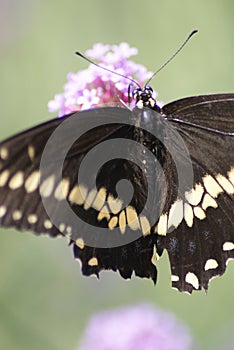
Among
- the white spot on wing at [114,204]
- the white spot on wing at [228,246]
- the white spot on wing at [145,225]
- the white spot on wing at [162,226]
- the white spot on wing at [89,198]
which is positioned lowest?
the white spot on wing at [228,246]

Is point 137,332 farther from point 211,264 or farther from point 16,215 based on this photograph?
point 16,215

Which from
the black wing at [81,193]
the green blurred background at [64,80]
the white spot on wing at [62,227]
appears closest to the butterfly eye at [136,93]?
the black wing at [81,193]

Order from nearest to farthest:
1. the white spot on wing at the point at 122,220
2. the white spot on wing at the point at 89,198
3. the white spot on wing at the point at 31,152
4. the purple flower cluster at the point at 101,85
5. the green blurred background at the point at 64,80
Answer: the white spot on wing at the point at 31,152 < the white spot on wing at the point at 89,198 < the white spot on wing at the point at 122,220 < the purple flower cluster at the point at 101,85 < the green blurred background at the point at 64,80

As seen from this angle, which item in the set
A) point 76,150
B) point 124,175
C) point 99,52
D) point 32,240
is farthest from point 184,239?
point 32,240

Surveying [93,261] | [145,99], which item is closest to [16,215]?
[93,261]

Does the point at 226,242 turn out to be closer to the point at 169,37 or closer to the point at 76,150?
the point at 76,150

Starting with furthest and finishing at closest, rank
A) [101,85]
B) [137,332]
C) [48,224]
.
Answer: [137,332] < [101,85] < [48,224]

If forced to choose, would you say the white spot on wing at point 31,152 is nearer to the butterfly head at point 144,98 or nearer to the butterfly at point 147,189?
the butterfly at point 147,189
